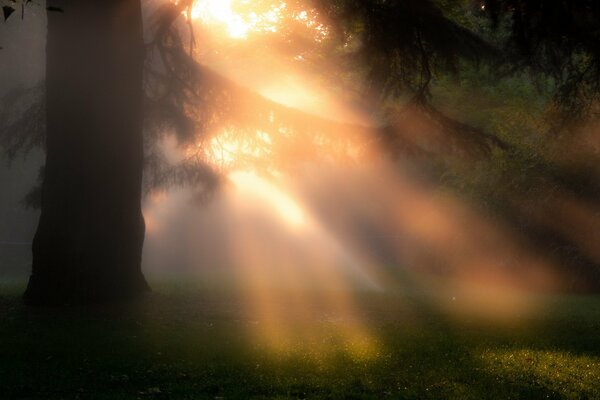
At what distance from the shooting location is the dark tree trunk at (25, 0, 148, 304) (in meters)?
12.3

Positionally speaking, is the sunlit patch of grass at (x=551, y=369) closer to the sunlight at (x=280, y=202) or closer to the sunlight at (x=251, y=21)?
the sunlight at (x=251, y=21)

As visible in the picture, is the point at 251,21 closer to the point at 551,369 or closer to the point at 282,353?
the point at 282,353

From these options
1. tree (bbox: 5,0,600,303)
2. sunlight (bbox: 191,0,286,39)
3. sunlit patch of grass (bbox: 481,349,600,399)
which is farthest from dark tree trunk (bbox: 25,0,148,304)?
sunlight (bbox: 191,0,286,39)

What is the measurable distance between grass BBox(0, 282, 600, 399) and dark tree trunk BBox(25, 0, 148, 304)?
2.18ft

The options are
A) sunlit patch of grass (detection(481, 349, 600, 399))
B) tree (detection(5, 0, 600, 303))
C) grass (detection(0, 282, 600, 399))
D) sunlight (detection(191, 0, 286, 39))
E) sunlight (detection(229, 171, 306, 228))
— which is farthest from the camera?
sunlight (detection(229, 171, 306, 228))

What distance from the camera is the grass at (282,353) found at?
7.43 meters

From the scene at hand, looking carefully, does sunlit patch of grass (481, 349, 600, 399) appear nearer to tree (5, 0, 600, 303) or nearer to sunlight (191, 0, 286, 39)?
tree (5, 0, 600, 303)

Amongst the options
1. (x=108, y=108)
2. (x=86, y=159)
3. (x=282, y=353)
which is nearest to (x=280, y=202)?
(x=108, y=108)

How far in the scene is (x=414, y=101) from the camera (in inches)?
514

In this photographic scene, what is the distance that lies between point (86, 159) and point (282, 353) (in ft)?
16.6

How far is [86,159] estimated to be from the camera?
12383 millimetres

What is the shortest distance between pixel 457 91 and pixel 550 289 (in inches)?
341

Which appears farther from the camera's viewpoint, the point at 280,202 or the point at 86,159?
the point at 280,202

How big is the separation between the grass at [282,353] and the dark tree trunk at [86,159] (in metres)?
0.66
